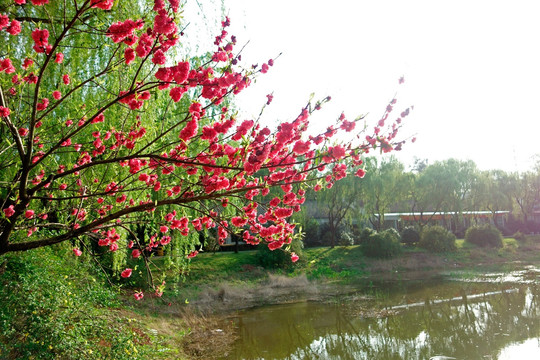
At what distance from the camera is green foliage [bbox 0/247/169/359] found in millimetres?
4277

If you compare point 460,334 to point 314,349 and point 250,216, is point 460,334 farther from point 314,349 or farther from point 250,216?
point 250,216

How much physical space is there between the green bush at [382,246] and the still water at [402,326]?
5746mm

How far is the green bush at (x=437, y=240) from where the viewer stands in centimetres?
2042

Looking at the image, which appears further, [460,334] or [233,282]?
[233,282]

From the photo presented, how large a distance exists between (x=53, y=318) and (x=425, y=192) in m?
23.0

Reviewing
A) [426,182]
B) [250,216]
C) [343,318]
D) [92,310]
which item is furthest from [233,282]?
[426,182]

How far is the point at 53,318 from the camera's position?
4.64 meters

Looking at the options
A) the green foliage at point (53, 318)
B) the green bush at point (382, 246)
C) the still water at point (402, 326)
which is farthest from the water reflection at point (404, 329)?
the green bush at point (382, 246)

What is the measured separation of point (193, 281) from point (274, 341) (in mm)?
6373

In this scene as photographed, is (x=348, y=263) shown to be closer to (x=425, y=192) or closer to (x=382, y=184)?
(x=382, y=184)

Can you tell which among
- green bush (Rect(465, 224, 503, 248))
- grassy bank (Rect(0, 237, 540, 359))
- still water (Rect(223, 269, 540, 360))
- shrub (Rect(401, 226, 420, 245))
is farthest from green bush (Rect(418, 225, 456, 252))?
still water (Rect(223, 269, 540, 360))

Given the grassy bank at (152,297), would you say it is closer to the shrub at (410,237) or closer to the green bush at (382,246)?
the green bush at (382,246)

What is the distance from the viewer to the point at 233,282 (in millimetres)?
14516

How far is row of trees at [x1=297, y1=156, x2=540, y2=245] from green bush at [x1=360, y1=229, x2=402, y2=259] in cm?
242
